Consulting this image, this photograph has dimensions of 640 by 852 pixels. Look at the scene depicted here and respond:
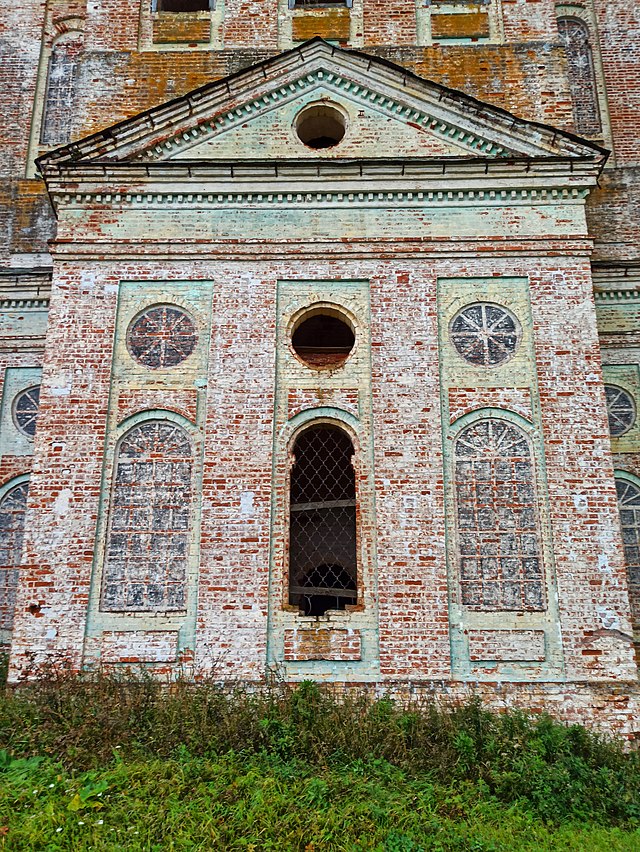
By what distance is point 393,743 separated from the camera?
850 centimetres

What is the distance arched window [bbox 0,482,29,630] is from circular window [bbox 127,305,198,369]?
361cm

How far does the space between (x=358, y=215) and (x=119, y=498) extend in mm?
4951

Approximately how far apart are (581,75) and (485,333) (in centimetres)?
735

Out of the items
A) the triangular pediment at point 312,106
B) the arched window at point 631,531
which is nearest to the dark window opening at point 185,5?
the triangular pediment at point 312,106

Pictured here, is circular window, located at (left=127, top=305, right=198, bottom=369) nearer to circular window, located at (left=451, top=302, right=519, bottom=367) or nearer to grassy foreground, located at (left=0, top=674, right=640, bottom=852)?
circular window, located at (left=451, top=302, right=519, bottom=367)

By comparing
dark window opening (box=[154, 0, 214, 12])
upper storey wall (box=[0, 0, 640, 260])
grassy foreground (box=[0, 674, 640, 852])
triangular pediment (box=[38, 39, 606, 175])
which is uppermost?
dark window opening (box=[154, 0, 214, 12])

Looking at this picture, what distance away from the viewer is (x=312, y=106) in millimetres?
12023

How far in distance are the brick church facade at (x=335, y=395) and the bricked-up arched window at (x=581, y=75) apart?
2.27m

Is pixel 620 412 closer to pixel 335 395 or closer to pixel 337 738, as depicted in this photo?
pixel 335 395

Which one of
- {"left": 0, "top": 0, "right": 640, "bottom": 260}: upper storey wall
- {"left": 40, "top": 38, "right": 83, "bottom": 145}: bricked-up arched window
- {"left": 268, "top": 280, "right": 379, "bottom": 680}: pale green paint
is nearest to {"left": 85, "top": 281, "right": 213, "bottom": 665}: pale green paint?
{"left": 268, "top": 280, "right": 379, "bottom": 680}: pale green paint

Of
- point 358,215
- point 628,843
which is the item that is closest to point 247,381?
point 358,215

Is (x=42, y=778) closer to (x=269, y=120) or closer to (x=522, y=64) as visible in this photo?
(x=269, y=120)

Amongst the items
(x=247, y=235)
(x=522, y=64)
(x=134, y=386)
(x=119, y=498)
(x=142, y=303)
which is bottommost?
(x=119, y=498)

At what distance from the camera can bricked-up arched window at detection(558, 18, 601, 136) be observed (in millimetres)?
15156
